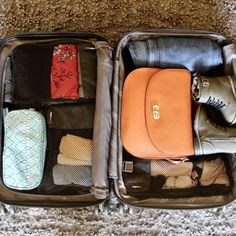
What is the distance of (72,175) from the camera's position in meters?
1.05

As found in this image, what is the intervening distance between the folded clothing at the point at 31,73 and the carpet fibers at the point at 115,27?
17cm

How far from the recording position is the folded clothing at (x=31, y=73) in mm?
1066

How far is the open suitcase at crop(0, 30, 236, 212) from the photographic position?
1052 mm

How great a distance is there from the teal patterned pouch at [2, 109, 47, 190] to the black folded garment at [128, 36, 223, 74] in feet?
0.98

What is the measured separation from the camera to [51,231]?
46.7 inches

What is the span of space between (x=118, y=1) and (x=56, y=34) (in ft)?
0.77

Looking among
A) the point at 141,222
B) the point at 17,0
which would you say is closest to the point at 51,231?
the point at 141,222

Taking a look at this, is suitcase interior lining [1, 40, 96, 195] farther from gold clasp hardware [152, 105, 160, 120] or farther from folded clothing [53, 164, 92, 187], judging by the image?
gold clasp hardware [152, 105, 160, 120]

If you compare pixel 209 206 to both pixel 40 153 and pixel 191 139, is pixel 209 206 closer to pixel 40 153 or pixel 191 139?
pixel 191 139

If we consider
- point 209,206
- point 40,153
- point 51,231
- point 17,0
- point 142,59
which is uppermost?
point 17,0

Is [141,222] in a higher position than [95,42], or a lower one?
lower

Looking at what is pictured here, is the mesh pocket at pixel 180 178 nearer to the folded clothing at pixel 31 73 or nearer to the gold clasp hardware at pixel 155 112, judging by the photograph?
the gold clasp hardware at pixel 155 112

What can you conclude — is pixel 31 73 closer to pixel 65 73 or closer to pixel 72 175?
pixel 65 73

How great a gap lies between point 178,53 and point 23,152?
17.1 inches
